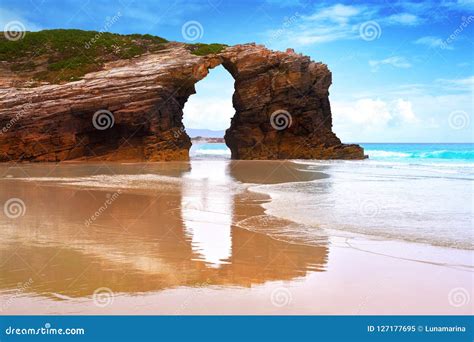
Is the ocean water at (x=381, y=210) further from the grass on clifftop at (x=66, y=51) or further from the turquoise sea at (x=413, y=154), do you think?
the turquoise sea at (x=413, y=154)

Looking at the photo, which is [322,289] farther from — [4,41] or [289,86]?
[4,41]

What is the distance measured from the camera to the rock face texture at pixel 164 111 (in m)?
31.4

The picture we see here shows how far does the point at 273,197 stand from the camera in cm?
1307

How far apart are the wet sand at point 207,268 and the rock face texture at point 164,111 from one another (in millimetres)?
22819

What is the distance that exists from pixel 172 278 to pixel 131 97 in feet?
92.0

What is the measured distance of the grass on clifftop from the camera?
117 feet

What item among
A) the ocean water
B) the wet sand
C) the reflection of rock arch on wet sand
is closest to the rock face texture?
the ocean water

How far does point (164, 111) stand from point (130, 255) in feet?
93.1

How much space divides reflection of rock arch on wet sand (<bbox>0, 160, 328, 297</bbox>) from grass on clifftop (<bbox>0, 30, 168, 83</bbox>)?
89.0 ft

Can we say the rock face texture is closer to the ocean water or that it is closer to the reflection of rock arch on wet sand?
the ocean water

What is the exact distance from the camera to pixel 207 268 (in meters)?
5.91

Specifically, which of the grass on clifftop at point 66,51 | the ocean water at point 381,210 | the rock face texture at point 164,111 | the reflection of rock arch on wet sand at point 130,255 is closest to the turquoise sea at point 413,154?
the rock face texture at point 164,111

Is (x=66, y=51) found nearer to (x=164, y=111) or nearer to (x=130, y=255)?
(x=164, y=111)

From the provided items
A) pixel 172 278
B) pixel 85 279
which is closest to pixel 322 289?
pixel 172 278
